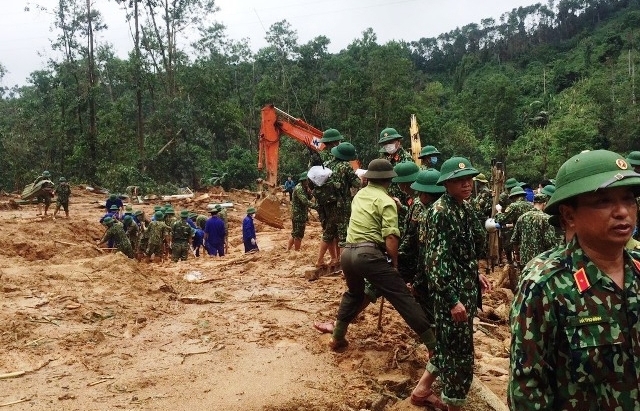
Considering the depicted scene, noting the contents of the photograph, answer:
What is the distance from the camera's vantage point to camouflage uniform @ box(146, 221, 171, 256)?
12.2 metres

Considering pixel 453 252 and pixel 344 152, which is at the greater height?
pixel 344 152

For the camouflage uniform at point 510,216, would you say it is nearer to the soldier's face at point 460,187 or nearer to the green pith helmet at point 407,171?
the green pith helmet at point 407,171

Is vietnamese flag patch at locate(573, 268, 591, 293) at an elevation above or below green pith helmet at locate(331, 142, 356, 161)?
below

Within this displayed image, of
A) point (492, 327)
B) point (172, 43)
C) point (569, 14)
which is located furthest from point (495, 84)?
point (569, 14)

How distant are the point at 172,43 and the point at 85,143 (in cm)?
979

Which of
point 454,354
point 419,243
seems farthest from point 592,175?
point 419,243

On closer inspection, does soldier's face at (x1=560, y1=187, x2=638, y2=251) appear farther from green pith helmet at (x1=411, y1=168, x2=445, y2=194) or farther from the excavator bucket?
the excavator bucket

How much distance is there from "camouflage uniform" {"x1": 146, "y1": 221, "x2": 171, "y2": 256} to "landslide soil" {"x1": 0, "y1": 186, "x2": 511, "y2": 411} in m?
3.24

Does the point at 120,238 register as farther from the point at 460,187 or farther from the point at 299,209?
the point at 460,187

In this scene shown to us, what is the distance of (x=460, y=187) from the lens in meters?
3.56

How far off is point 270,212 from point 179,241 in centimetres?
469

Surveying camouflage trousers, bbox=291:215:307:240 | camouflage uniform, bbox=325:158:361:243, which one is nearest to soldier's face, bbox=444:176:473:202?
camouflage uniform, bbox=325:158:361:243

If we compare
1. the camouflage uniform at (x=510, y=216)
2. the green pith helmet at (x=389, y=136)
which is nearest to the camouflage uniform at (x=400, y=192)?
the green pith helmet at (x=389, y=136)

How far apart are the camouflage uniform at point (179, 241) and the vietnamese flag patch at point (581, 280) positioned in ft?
35.8
